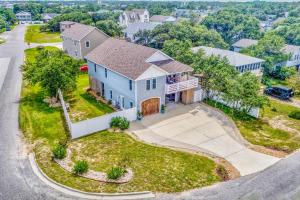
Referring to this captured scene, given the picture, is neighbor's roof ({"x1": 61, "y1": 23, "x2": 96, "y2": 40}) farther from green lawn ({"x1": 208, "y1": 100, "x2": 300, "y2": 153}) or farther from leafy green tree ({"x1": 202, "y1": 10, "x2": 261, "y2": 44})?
leafy green tree ({"x1": 202, "y1": 10, "x2": 261, "y2": 44})

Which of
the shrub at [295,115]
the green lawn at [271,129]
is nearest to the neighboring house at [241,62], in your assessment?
the green lawn at [271,129]

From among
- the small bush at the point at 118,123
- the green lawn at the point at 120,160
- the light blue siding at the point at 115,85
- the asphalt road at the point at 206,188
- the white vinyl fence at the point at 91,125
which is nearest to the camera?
the asphalt road at the point at 206,188

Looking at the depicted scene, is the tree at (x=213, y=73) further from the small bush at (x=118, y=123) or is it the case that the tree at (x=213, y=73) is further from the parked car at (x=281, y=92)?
the small bush at (x=118, y=123)

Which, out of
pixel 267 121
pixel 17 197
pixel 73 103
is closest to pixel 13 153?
pixel 17 197

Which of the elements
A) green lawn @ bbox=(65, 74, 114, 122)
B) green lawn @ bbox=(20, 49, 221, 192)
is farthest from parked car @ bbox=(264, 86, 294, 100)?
green lawn @ bbox=(65, 74, 114, 122)

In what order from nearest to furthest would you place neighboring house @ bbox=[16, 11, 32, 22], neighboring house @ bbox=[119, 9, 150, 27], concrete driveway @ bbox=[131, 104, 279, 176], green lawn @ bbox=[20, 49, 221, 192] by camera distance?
green lawn @ bbox=[20, 49, 221, 192]
concrete driveway @ bbox=[131, 104, 279, 176]
neighboring house @ bbox=[119, 9, 150, 27]
neighboring house @ bbox=[16, 11, 32, 22]

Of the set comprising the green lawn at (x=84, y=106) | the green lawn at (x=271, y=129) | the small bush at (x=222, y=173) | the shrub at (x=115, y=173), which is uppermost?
the shrub at (x=115, y=173)

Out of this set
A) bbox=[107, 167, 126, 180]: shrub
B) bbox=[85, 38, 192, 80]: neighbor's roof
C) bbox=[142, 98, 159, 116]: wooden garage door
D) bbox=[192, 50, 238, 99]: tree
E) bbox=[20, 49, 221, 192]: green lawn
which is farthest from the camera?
bbox=[192, 50, 238, 99]: tree
